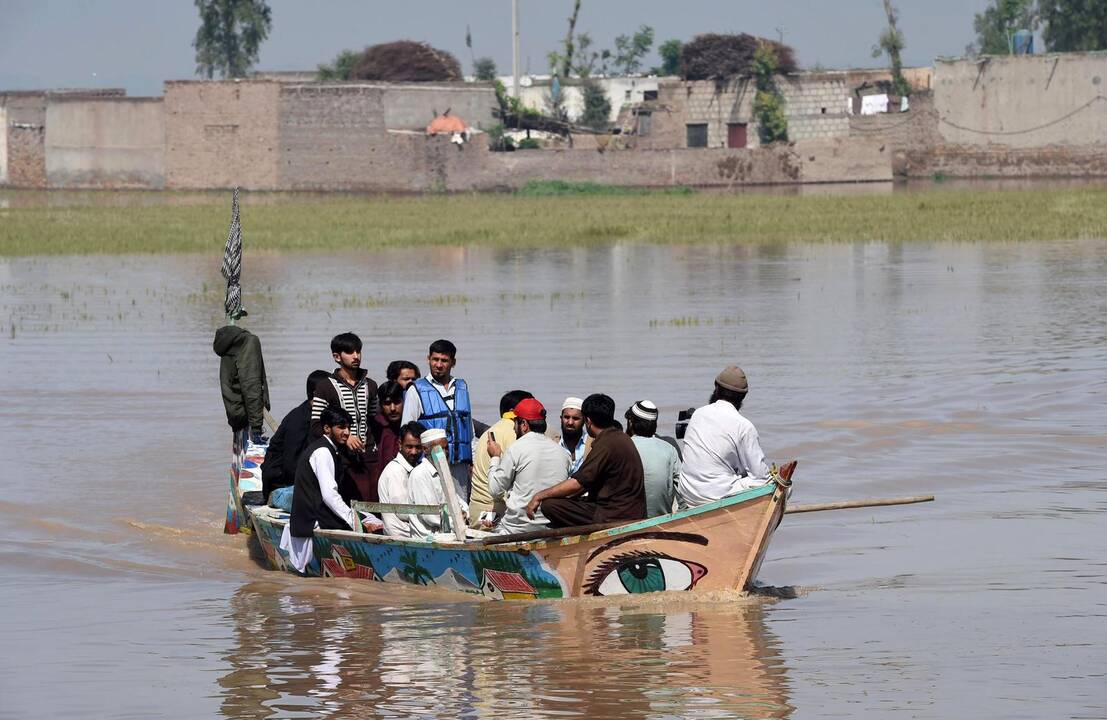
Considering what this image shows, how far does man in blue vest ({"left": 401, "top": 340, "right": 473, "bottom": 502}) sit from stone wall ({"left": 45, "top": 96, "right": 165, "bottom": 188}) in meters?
59.7

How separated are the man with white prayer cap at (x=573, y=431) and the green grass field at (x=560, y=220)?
1123 inches

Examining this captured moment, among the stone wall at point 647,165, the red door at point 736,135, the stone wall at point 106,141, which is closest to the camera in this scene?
the stone wall at point 647,165

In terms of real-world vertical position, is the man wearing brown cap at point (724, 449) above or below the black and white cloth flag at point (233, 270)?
below

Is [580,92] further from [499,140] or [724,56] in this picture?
[499,140]

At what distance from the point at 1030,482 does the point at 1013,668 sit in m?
5.23

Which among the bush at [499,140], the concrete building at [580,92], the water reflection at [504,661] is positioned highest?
the concrete building at [580,92]

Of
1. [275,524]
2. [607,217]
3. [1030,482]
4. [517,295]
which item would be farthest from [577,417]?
[607,217]

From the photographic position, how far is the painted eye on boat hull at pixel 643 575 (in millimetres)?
10047

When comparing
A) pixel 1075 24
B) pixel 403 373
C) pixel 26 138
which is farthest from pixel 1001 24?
pixel 403 373

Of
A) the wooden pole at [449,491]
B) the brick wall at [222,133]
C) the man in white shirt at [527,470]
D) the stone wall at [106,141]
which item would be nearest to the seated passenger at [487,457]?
the man in white shirt at [527,470]

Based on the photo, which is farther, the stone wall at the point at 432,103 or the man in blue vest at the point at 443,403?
the stone wall at the point at 432,103

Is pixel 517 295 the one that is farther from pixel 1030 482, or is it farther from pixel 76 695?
pixel 76 695

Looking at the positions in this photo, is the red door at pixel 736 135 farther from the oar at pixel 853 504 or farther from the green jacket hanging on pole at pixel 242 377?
the oar at pixel 853 504

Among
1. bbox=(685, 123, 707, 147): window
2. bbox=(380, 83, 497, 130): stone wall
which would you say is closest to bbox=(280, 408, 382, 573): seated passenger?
bbox=(380, 83, 497, 130): stone wall
